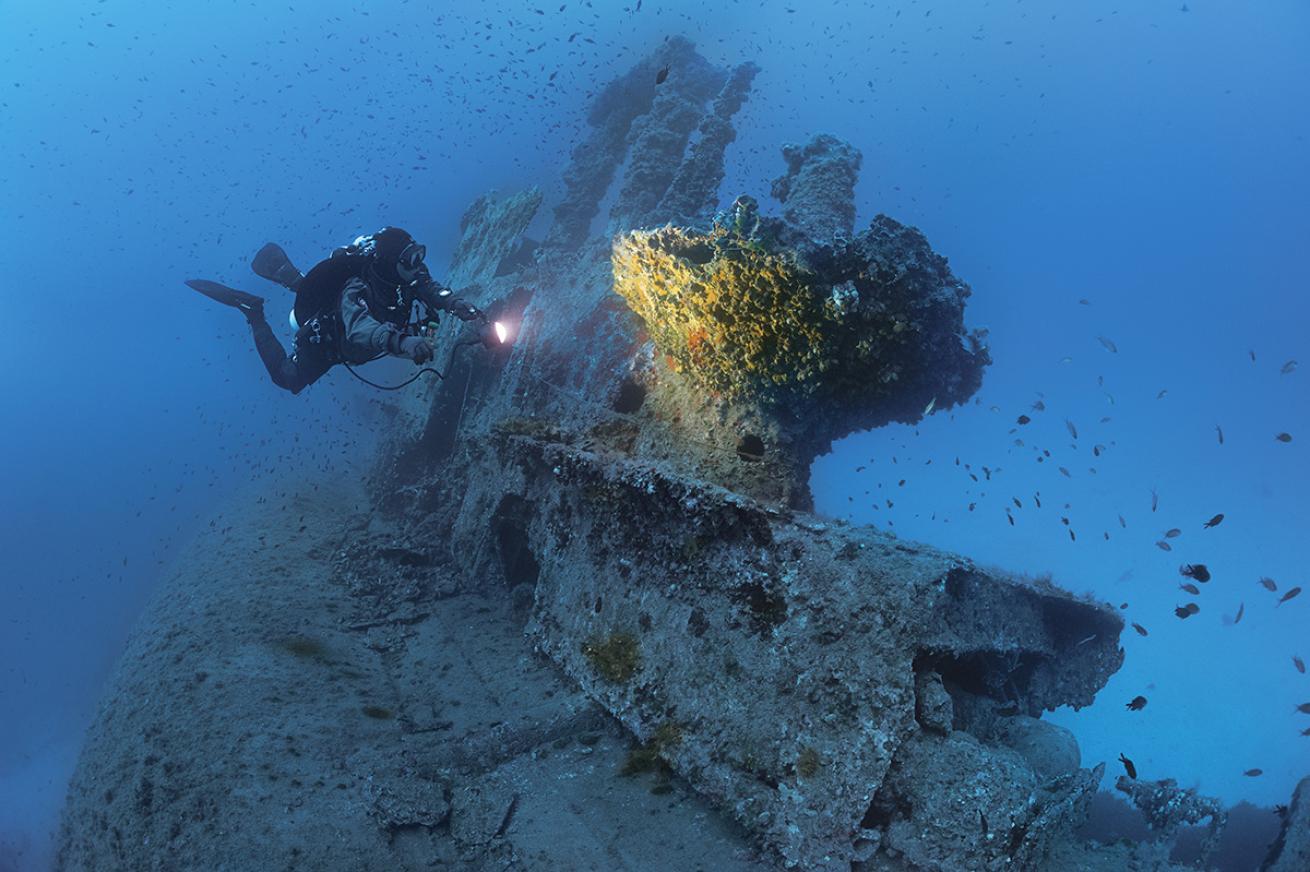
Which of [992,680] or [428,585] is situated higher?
[992,680]

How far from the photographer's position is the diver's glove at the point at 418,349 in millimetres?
6318

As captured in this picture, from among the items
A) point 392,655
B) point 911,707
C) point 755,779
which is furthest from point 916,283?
point 392,655

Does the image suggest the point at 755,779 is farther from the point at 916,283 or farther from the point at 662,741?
the point at 916,283

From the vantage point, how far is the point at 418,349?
250 inches

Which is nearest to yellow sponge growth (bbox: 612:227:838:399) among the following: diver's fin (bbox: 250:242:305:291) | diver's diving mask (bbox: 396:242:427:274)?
diver's diving mask (bbox: 396:242:427:274)

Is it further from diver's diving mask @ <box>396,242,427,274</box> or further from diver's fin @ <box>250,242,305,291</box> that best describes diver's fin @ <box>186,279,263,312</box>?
diver's diving mask @ <box>396,242,427,274</box>

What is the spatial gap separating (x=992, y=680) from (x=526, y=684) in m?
4.27

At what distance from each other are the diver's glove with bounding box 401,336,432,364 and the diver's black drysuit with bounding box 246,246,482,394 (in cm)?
99

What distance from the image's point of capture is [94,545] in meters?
32.3

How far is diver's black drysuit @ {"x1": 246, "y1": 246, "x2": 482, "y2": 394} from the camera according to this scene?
7668 millimetres

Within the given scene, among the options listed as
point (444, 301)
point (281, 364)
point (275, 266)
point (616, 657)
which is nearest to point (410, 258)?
point (444, 301)

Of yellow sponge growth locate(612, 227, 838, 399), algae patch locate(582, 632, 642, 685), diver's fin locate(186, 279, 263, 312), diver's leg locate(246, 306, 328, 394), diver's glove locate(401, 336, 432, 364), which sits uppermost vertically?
yellow sponge growth locate(612, 227, 838, 399)

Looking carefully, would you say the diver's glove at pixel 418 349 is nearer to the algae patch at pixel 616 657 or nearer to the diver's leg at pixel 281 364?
the diver's leg at pixel 281 364

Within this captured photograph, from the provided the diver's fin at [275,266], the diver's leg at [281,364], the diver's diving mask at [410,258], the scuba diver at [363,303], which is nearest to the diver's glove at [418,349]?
the scuba diver at [363,303]
